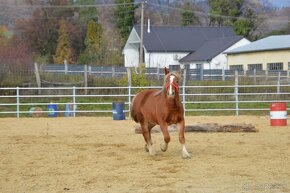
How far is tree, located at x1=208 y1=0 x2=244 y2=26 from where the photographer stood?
217ft

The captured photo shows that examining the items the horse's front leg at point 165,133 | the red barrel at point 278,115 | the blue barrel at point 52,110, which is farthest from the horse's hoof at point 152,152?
the blue barrel at point 52,110

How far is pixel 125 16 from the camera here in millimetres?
61031

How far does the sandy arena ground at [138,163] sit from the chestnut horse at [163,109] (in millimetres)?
426

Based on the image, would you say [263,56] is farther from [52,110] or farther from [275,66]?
[52,110]

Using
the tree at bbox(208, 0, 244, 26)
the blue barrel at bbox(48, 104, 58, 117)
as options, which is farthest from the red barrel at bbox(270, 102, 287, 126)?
the tree at bbox(208, 0, 244, 26)

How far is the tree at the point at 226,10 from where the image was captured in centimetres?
6606

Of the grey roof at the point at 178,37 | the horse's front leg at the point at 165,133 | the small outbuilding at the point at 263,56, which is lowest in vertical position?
the horse's front leg at the point at 165,133

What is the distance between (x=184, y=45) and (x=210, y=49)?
12.9ft

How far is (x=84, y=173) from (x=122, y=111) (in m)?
11.9

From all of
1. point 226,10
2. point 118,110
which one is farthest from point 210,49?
point 118,110

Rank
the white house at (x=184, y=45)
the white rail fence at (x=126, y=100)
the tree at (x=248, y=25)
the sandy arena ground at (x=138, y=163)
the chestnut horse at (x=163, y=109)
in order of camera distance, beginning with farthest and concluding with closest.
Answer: the tree at (x=248, y=25) → the white house at (x=184, y=45) → the white rail fence at (x=126, y=100) → the chestnut horse at (x=163, y=109) → the sandy arena ground at (x=138, y=163)

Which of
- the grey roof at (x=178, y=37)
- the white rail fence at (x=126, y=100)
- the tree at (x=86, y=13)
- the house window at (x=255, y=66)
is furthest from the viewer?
the tree at (x=86, y=13)

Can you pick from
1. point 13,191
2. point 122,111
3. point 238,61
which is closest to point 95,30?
point 238,61

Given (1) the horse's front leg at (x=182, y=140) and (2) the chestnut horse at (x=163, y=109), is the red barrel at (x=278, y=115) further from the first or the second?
(1) the horse's front leg at (x=182, y=140)
